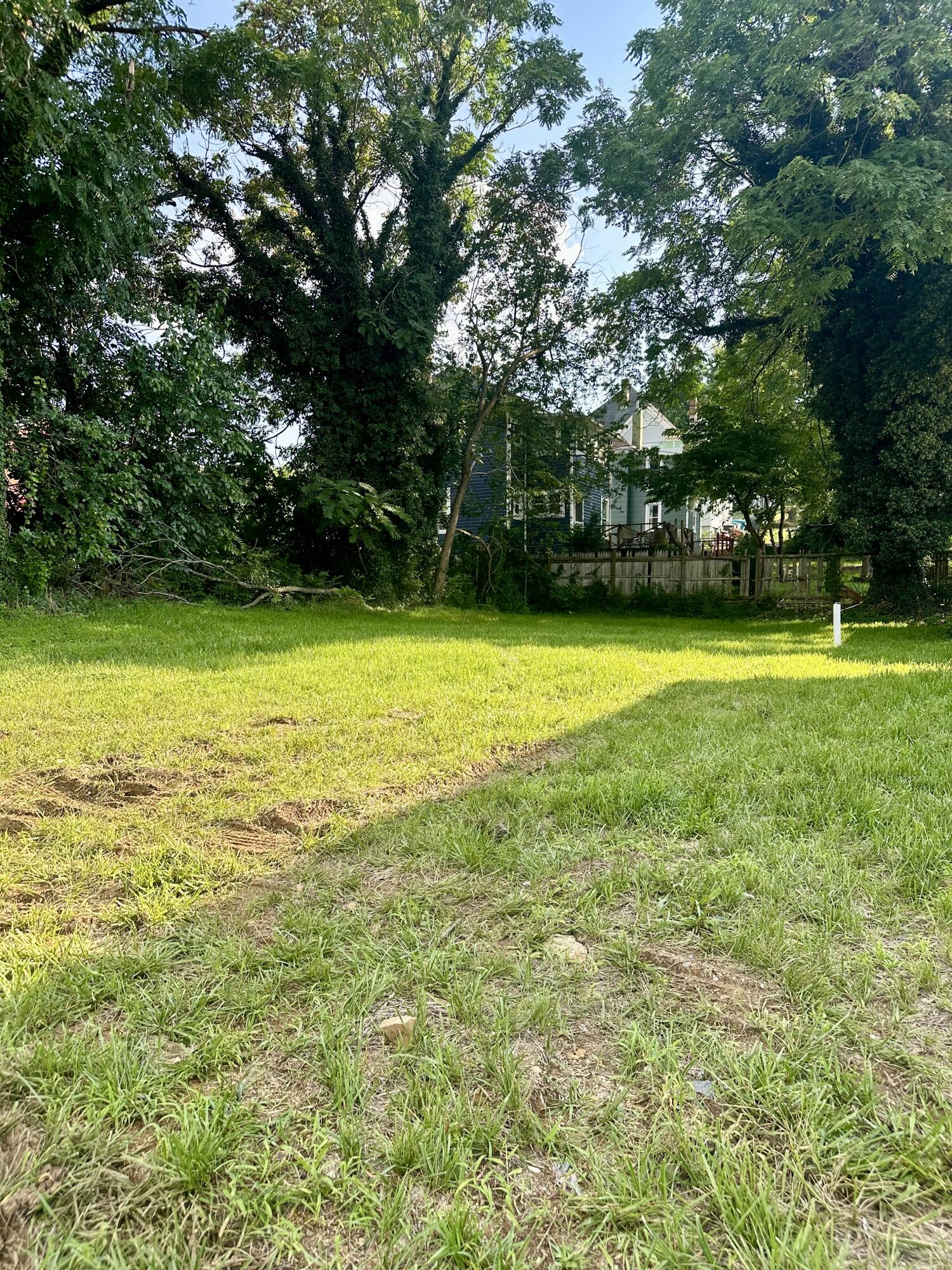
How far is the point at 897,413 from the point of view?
37.0 ft

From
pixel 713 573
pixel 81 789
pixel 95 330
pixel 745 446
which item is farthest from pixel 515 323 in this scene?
pixel 81 789

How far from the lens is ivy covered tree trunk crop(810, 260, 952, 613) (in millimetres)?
10867

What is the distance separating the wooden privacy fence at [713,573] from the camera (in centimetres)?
1417

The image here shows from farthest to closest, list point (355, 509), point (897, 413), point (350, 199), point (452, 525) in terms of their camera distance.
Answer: point (452, 525) → point (350, 199) → point (355, 509) → point (897, 413)

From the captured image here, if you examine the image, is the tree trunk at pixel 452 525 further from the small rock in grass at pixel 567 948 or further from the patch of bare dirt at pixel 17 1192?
the patch of bare dirt at pixel 17 1192

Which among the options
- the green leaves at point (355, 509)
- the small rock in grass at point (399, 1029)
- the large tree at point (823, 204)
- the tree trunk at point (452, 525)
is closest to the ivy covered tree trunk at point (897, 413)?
the large tree at point (823, 204)

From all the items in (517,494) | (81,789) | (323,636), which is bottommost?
(81,789)

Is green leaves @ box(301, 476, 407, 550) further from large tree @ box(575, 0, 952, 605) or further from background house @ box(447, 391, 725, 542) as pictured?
large tree @ box(575, 0, 952, 605)

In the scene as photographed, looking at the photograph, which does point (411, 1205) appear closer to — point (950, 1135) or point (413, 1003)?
point (413, 1003)

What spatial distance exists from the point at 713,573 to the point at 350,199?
1172 cm

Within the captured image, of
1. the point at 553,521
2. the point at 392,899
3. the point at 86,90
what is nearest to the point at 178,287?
the point at 86,90

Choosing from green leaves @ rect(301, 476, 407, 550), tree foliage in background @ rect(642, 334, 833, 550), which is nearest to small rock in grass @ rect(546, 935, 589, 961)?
green leaves @ rect(301, 476, 407, 550)

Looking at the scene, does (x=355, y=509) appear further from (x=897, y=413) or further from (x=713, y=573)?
(x=897, y=413)

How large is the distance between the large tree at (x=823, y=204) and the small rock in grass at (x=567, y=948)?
36.7 feet
